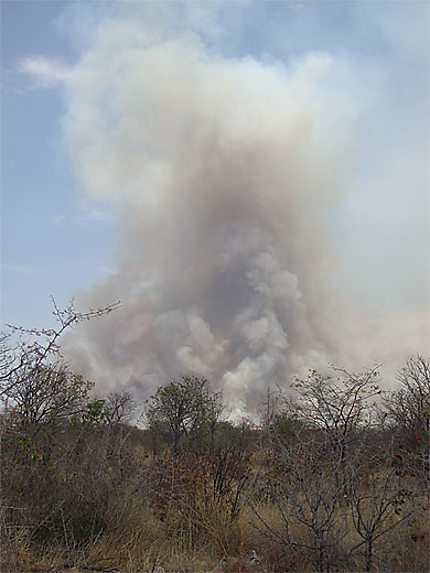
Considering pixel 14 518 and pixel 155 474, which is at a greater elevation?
pixel 155 474

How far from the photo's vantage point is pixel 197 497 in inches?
313

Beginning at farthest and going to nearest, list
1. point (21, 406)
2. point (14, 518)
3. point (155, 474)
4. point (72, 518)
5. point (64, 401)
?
point (155, 474), point (64, 401), point (72, 518), point (14, 518), point (21, 406)

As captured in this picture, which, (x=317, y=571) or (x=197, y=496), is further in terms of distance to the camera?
(x=197, y=496)

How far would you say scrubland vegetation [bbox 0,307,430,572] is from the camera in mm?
6070

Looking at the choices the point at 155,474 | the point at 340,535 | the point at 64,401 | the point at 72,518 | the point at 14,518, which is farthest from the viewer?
the point at 155,474

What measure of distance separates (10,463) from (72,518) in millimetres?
1132

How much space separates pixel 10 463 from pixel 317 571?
4169mm

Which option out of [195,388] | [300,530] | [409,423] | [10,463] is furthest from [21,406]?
[195,388]

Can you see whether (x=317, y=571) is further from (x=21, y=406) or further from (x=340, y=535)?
(x=21, y=406)

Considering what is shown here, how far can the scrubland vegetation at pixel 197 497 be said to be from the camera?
6070 mm

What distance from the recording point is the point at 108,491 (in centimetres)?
754

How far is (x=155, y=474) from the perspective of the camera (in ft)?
28.1

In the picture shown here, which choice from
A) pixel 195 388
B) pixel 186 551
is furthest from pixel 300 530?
pixel 195 388

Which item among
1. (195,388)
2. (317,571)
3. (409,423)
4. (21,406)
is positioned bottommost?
(317,571)
